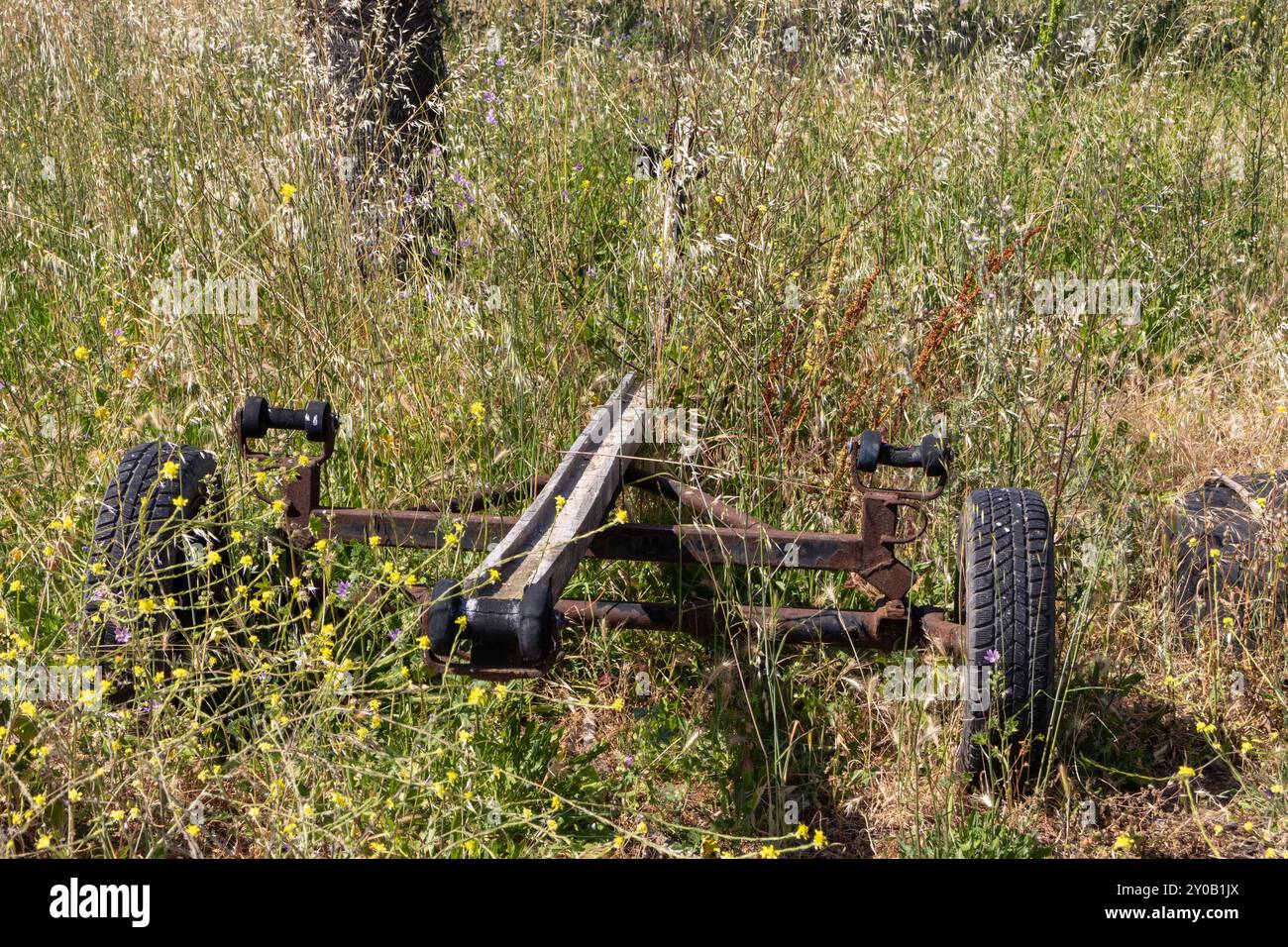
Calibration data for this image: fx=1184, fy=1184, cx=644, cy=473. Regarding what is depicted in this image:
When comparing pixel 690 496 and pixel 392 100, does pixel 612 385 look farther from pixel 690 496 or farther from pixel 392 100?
pixel 392 100

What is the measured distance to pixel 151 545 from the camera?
2.47 m

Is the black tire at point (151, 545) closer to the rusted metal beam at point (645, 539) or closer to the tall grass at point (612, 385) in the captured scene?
the tall grass at point (612, 385)

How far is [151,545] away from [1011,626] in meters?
1.85

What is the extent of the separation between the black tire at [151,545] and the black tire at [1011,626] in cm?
164

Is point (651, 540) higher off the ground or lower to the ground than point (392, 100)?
lower

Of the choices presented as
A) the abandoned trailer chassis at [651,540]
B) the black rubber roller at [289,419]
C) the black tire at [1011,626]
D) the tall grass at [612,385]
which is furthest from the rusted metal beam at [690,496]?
the black rubber roller at [289,419]

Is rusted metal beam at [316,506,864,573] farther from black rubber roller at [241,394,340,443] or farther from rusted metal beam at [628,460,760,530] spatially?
black rubber roller at [241,394,340,443]

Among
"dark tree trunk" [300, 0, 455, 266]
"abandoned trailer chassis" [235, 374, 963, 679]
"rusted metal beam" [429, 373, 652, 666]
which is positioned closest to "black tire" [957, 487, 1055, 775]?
"abandoned trailer chassis" [235, 374, 963, 679]

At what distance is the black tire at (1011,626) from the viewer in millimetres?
2611

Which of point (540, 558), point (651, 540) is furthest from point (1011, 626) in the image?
point (540, 558)

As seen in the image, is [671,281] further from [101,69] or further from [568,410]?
[101,69]

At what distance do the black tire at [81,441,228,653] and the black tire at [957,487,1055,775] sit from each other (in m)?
1.64
